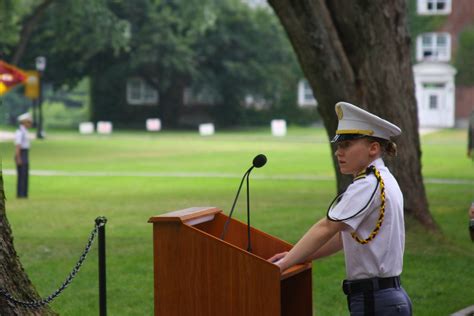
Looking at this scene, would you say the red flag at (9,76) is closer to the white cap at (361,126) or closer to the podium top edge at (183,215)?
A: the podium top edge at (183,215)

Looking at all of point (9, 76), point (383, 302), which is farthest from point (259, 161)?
point (9, 76)

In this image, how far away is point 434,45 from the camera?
69.6 m

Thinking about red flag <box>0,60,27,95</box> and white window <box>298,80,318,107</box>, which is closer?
red flag <box>0,60,27,95</box>

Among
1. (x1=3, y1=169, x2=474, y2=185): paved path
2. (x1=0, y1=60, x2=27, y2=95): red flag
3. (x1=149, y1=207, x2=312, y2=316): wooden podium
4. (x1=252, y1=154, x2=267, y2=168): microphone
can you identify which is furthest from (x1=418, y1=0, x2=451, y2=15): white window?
(x1=149, y1=207, x2=312, y2=316): wooden podium

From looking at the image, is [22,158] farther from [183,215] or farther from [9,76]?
[9,76]

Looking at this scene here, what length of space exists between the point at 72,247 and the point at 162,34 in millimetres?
50936

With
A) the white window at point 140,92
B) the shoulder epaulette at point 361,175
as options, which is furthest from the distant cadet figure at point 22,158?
the white window at point 140,92

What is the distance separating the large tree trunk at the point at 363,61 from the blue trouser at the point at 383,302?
8.00 meters

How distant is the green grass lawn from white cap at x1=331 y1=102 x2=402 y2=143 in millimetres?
4458

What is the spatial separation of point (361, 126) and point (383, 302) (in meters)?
0.81

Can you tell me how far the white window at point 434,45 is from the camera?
6944cm

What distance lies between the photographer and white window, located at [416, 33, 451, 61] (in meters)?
69.4

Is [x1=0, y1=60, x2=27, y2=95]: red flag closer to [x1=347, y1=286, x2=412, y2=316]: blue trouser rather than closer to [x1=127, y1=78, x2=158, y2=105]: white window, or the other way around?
[x1=127, y1=78, x2=158, y2=105]: white window

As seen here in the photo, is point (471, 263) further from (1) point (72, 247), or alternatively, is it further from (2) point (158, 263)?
(2) point (158, 263)
